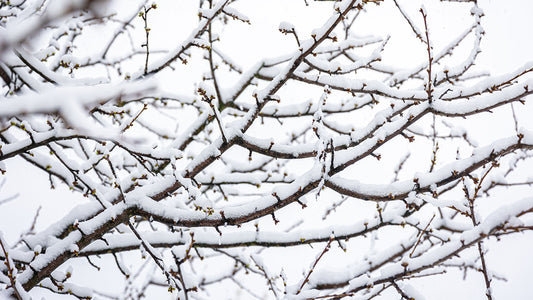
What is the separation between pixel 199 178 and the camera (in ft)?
9.58

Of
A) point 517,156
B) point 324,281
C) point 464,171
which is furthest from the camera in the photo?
point 517,156

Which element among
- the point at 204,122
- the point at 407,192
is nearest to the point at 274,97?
the point at 407,192

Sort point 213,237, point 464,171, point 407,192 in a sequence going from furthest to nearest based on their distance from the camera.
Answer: point 213,237
point 407,192
point 464,171

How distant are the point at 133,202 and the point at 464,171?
6.49ft

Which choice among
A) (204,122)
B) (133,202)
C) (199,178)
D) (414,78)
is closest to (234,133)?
(133,202)

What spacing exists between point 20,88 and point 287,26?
259 cm

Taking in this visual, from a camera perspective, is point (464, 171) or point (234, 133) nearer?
point (464, 171)

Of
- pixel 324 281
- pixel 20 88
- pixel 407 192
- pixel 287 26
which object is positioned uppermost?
pixel 20 88

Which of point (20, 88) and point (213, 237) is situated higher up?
point (20, 88)

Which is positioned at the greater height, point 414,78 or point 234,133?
point 414,78

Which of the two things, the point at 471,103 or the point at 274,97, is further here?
the point at 274,97

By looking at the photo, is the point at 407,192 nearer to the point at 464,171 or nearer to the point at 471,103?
the point at 464,171

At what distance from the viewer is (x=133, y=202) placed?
202cm

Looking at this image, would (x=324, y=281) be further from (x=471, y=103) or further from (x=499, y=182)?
(x=499, y=182)
